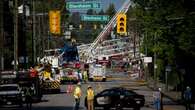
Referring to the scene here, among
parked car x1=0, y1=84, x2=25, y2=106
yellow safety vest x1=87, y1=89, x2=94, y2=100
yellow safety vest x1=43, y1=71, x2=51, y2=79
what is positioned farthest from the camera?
yellow safety vest x1=43, y1=71, x2=51, y2=79

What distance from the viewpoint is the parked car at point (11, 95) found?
171 ft

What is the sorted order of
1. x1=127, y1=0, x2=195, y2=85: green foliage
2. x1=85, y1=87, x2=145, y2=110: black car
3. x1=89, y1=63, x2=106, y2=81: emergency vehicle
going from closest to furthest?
x1=85, y1=87, x2=145, y2=110: black car
x1=127, y1=0, x2=195, y2=85: green foliage
x1=89, y1=63, x2=106, y2=81: emergency vehicle

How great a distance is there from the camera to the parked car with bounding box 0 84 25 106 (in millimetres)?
52125

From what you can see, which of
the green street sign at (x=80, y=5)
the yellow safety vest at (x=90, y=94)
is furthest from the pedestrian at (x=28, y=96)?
the green street sign at (x=80, y=5)

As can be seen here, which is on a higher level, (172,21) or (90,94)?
(172,21)

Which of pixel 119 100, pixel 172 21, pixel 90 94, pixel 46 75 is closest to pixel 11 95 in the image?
pixel 119 100

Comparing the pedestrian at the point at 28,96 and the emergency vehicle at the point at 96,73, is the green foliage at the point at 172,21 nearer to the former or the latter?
the pedestrian at the point at 28,96

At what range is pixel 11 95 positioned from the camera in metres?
52.0

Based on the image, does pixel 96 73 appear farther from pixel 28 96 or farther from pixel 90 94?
pixel 90 94

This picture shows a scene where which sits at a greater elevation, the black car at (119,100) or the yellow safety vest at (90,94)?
the yellow safety vest at (90,94)

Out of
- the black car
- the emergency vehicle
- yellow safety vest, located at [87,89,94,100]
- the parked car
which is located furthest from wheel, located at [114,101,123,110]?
the emergency vehicle

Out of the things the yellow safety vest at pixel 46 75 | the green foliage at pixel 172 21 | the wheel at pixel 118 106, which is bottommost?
the wheel at pixel 118 106

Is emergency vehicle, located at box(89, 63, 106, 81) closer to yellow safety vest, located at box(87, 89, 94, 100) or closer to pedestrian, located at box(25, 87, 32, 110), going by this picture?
pedestrian, located at box(25, 87, 32, 110)

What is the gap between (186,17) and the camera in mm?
49188
